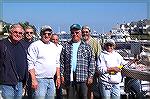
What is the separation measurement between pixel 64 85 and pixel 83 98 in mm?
409

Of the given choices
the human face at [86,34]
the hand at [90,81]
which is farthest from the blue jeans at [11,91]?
the human face at [86,34]

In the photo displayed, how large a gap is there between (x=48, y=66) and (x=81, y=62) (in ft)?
1.91

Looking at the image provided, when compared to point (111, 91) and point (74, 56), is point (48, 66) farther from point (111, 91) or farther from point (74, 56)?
point (111, 91)

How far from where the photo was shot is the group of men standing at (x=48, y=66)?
21.1 ft

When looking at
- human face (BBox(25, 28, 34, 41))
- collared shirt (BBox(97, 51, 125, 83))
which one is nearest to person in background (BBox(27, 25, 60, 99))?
collared shirt (BBox(97, 51, 125, 83))

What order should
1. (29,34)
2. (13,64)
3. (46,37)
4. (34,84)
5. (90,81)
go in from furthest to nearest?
(29,34), (90,81), (46,37), (34,84), (13,64)

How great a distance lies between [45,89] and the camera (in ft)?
22.0

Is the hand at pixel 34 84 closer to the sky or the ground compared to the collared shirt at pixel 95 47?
closer to the ground

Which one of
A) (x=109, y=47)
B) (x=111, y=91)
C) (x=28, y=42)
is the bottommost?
(x=111, y=91)

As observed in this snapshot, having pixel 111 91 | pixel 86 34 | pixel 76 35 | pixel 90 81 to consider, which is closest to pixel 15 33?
pixel 76 35

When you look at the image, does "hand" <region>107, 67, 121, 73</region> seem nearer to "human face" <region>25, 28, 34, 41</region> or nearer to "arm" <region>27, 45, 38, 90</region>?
"arm" <region>27, 45, 38, 90</region>

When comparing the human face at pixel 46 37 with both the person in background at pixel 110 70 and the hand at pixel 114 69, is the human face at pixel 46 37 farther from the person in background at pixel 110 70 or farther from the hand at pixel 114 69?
the hand at pixel 114 69

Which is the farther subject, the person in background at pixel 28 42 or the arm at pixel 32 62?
the person in background at pixel 28 42

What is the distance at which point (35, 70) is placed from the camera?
6.62 metres
